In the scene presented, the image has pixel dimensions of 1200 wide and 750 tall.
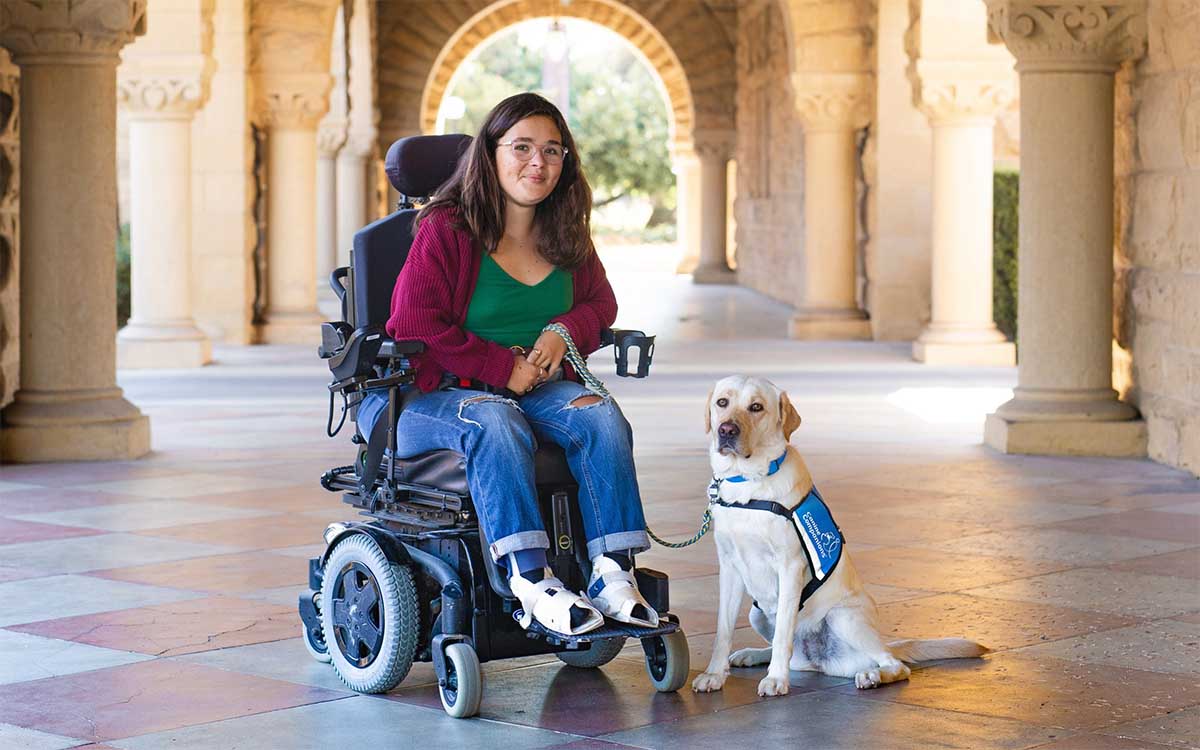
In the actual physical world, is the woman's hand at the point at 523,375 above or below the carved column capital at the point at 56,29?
below

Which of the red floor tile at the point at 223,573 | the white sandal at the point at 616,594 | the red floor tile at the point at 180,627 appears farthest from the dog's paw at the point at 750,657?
the red floor tile at the point at 223,573

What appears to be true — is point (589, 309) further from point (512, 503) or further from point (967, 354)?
point (967, 354)

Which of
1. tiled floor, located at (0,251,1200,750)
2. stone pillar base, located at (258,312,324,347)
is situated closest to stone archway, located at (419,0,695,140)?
stone pillar base, located at (258,312,324,347)

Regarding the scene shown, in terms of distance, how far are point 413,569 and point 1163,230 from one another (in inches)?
213

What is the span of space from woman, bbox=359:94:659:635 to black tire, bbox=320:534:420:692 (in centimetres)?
28

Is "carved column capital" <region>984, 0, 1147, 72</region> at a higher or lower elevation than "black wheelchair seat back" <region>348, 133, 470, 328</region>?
higher

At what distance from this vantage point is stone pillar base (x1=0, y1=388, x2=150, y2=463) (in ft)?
27.9

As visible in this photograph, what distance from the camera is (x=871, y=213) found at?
16.4 meters

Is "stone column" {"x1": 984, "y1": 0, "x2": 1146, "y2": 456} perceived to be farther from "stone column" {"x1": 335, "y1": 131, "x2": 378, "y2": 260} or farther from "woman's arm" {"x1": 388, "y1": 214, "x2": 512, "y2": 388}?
"stone column" {"x1": 335, "y1": 131, "x2": 378, "y2": 260}

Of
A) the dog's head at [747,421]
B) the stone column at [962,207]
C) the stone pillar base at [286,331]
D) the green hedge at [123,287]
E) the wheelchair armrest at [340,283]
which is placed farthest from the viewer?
the green hedge at [123,287]

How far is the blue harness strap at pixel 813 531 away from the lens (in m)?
4.13

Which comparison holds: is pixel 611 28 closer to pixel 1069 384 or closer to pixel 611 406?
pixel 1069 384

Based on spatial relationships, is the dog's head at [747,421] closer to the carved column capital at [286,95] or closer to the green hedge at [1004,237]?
the green hedge at [1004,237]

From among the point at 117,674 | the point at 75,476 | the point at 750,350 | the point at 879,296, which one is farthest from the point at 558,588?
the point at 879,296
